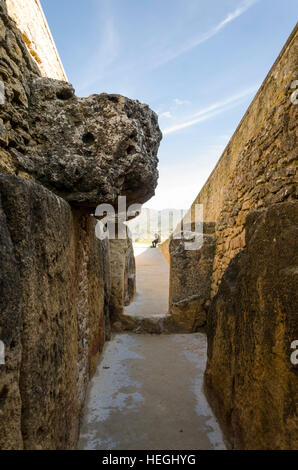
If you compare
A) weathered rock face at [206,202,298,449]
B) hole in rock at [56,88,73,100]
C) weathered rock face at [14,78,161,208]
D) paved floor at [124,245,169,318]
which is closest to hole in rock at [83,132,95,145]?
weathered rock face at [14,78,161,208]

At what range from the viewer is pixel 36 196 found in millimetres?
1273

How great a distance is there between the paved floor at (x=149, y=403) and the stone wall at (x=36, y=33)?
11.0 ft

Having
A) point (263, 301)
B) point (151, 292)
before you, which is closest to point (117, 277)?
point (151, 292)

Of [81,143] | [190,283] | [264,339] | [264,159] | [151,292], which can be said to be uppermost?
[264,159]

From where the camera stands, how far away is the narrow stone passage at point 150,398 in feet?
6.81

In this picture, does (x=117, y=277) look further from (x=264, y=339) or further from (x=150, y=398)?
(x=264, y=339)

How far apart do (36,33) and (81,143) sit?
1725 mm

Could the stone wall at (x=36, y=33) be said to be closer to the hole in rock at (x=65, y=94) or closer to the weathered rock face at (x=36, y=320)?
the hole in rock at (x=65, y=94)

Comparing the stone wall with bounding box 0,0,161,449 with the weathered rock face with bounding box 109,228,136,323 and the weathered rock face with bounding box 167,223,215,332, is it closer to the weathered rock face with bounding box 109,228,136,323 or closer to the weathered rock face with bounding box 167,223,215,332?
the weathered rock face with bounding box 109,228,136,323

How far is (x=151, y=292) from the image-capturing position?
7.54 meters

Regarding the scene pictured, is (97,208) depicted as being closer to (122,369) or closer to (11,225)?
(11,225)

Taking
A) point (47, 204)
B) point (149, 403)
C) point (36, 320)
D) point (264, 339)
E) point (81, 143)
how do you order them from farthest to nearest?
1. point (149, 403)
2. point (81, 143)
3. point (264, 339)
4. point (47, 204)
5. point (36, 320)

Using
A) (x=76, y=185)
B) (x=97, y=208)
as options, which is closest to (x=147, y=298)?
(x=97, y=208)

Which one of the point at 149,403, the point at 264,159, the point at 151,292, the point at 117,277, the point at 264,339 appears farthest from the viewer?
the point at 151,292
